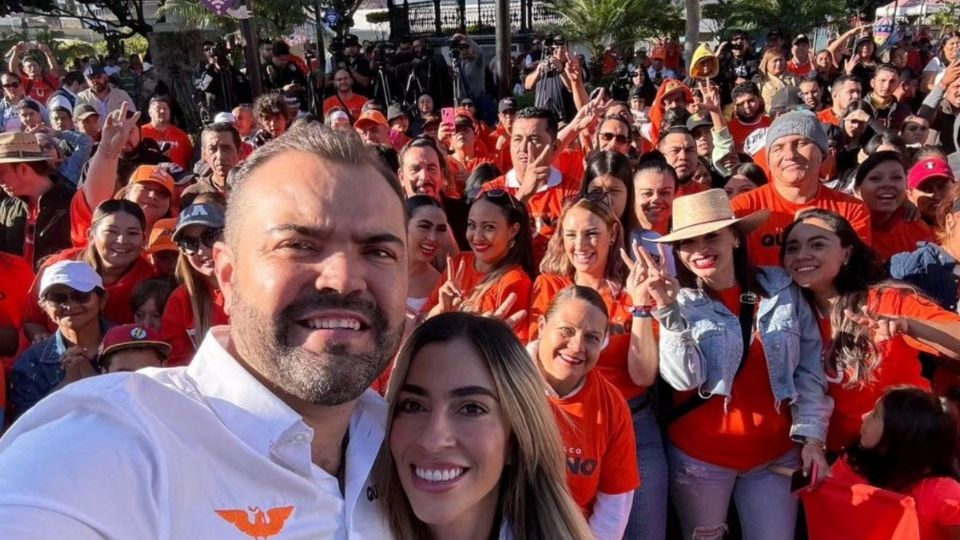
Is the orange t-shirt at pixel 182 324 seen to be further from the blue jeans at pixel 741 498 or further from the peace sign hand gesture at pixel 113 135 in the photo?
the blue jeans at pixel 741 498

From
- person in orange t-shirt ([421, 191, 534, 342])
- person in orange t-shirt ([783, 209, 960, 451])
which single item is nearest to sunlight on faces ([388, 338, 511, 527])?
person in orange t-shirt ([421, 191, 534, 342])

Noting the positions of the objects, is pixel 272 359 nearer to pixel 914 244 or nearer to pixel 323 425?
pixel 323 425

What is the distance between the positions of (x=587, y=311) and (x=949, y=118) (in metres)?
6.63

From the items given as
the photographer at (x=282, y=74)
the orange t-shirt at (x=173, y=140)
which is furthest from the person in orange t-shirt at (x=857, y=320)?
the photographer at (x=282, y=74)

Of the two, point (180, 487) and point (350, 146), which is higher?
point (350, 146)

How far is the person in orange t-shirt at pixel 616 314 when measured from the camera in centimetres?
294

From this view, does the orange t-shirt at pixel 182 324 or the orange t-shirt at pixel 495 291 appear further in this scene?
the orange t-shirt at pixel 495 291

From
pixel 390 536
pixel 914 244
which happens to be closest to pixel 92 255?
pixel 390 536

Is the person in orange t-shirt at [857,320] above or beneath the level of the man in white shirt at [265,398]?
beneath

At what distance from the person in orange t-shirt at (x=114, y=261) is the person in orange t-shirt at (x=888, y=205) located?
420cm

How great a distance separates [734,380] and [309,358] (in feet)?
6.84

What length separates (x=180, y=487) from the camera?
4.21 feet

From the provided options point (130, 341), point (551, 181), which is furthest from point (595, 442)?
point (551, 181)

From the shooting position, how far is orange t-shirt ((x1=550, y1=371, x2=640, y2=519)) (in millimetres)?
2625
